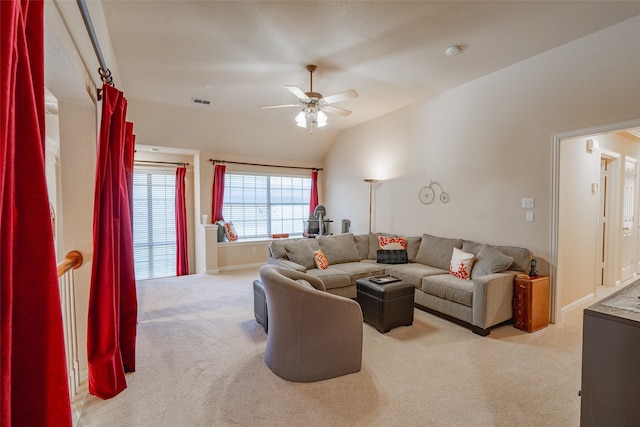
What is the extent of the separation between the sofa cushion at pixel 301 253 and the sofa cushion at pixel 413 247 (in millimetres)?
1559

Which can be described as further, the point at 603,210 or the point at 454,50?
the point at 603,210

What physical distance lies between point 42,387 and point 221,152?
5.88 meters

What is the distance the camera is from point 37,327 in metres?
0.90

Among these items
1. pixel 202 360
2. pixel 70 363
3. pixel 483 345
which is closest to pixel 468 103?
pixel 483 345

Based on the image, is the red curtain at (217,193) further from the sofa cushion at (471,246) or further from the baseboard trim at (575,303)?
the baseboard trim at (575,303)

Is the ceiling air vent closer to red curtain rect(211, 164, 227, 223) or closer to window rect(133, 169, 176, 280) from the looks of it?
red curtain rect(211, 164, 227, 223)

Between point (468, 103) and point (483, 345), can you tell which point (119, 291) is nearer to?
point (483, 345)

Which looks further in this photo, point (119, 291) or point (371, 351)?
point (371, 351)

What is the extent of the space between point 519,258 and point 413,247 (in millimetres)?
1487

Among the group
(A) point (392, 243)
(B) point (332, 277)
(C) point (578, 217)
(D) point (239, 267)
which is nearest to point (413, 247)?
(A) point (392, 243)

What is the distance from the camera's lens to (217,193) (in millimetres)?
6266

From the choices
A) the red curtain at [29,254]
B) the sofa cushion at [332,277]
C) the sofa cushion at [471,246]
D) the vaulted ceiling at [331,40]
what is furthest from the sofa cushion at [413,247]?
the red curtain at [29,254]

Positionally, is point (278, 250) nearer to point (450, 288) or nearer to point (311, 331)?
point (311, 331)

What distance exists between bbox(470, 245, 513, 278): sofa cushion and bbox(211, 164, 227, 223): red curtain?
4.86m
